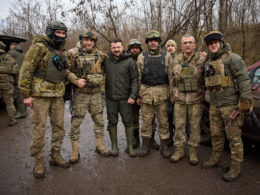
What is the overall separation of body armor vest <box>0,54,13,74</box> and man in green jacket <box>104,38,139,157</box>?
11.7ft

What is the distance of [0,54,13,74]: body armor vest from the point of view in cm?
535

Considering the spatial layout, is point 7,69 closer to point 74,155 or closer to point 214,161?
point 74,155

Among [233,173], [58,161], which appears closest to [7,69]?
[58,161]

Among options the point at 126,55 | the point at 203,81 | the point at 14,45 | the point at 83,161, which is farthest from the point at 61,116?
the point at 14,45

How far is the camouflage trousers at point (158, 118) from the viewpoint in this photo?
3.42 meters

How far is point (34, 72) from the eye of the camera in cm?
279

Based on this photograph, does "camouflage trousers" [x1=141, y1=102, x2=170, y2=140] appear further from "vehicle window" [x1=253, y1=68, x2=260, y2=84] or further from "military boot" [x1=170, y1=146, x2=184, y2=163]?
"vehicle window" [x1=253, y1=68, x2=260, y2=84]

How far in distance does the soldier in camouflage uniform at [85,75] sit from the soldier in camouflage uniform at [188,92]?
1318 millimetres

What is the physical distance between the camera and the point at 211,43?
2.76 meters

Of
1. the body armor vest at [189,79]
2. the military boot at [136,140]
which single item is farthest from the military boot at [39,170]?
the body armor vest at [189,79]

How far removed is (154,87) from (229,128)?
4.35ft

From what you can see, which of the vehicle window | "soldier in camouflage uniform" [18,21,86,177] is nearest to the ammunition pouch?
"soldier in camouflage uniform" [18,21,86,177]

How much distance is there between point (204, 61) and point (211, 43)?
312 millimetres

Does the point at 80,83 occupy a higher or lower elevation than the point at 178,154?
higher
